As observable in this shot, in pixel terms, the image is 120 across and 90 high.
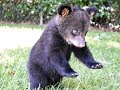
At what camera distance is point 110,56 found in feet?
24.3

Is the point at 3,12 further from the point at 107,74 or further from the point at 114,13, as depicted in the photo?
the point at 107,74

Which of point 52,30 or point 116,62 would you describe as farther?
point 116,62

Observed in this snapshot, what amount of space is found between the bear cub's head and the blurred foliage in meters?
8.53

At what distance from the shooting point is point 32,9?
1359 centimetres

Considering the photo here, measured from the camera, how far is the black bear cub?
4.19 m

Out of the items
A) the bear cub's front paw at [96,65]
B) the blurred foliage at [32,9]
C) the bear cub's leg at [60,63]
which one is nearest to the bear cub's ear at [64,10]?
the bear cub's leg at [60,63]

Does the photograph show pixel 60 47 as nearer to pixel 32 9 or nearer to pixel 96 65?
pixel 96 65

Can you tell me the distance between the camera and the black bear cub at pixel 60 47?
419 centimetres

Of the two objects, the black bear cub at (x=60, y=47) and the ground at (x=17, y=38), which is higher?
the black bear cub at (x=60, y=47)

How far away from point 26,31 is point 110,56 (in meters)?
3.22

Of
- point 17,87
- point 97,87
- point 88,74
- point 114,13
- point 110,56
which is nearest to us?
point 17,87

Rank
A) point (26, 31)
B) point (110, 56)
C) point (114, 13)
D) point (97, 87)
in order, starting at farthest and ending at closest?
1. point (114, 13)
2. point (26, 31)
3. point (110, 56)
4. point (97, 87)

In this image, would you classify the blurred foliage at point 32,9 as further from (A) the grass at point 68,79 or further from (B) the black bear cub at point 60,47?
(B) the black bear cub at point 60,47

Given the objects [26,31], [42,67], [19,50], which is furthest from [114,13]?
[42,67]
